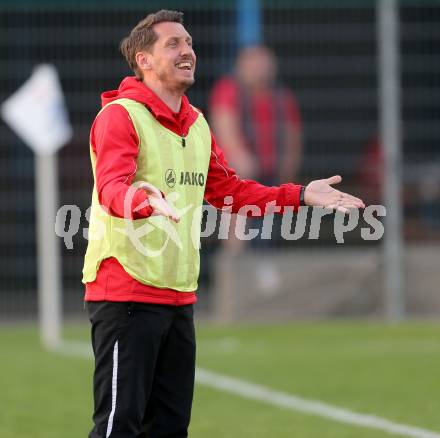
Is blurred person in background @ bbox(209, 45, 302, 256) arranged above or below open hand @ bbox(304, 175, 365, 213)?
above

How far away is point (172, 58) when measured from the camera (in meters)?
6.08

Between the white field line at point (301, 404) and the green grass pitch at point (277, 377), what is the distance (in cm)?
9

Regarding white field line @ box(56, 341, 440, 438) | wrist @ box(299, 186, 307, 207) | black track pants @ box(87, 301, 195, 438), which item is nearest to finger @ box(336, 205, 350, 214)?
wrist @ box(299, 186, 307, 207)

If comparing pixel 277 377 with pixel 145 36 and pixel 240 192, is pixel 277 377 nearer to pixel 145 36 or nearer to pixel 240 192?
pixel 240 192

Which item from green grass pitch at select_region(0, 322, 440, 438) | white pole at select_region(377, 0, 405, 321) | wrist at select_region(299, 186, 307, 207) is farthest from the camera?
white pole at select_region(377, 0, 405, 321)

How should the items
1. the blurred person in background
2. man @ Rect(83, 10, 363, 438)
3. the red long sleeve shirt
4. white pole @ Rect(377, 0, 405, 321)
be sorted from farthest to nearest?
white pole @ Rect(377, 0, 405, 321), the blurred person in background, man @ Rect(83, 10, 363, 438), the red long sleeve shirt

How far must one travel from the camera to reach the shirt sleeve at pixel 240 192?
642 centimetres

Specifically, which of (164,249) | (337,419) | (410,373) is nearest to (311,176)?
(410,373)

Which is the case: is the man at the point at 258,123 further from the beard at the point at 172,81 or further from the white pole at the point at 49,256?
the beard at the point at 172,81

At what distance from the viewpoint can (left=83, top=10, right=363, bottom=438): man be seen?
5945 millimetres

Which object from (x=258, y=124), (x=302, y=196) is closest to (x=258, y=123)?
(x=258, y=124)

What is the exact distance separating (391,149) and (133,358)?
33.0 feet

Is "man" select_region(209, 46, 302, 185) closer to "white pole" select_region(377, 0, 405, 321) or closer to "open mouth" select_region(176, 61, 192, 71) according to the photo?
"white pole" select_region(377, 0, 405, 321)

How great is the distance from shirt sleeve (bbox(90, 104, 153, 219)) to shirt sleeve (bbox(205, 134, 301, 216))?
652mm
